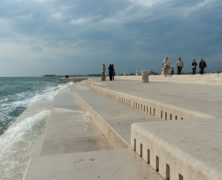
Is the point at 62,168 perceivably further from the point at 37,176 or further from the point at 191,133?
the point at 191,133

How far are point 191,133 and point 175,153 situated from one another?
57cm

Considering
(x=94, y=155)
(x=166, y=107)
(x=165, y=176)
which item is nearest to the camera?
(x=165, y=176)

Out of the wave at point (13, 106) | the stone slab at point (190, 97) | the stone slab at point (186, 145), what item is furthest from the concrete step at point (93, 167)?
the wave at point (13, 106)

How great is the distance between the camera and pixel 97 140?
4277 mm

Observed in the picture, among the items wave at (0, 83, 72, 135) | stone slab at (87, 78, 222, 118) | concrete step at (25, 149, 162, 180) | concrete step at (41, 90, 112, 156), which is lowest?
wave at (0, 83, 72, 135)

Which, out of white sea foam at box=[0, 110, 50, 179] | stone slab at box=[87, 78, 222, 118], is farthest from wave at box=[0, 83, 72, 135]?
stone slab at box=[87, 78, 222, 118]

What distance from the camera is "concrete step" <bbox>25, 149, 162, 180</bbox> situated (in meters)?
1.93

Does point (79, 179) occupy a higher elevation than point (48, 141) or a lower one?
higher

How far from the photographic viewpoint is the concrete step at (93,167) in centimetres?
193

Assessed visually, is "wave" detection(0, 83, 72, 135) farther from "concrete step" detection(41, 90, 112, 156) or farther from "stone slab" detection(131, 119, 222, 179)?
"stone slab" detection(131, 119, 222, 179)

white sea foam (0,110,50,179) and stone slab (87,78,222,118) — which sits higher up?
stone slab (87,78,222,118)

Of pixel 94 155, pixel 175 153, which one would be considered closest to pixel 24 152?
pixel 94 155

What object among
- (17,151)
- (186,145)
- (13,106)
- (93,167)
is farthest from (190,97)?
(13,106)

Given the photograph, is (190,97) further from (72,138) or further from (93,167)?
(93,167)
